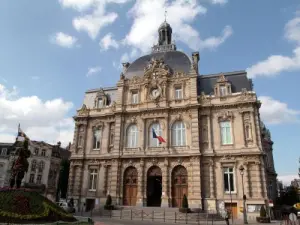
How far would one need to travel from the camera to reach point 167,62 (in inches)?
1403

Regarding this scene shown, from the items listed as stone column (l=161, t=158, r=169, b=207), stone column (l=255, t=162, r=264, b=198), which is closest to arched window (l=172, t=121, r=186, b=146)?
stone column (l=161, t=158, r=169, b=207)

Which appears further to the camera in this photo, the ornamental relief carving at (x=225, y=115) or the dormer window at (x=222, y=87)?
the dormer window at (x=222, y=87)

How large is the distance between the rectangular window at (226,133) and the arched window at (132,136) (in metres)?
10.7

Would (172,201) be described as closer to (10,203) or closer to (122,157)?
(122,157)

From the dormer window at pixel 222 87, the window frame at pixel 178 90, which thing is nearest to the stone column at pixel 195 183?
the window frame at pixel 178 90

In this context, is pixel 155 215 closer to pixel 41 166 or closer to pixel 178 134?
pixel 178 134

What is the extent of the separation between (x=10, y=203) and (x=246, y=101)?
24.9 metres

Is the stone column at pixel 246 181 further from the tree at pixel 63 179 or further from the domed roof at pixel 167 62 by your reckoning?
the tree at pixel 63 179

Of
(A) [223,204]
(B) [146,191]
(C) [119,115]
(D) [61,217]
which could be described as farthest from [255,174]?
(D) [61,217]

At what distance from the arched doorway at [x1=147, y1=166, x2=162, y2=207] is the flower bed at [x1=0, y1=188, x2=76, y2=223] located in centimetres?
1567

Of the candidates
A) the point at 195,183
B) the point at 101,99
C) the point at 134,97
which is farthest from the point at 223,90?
the point at 101,99

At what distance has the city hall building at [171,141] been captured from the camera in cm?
2769

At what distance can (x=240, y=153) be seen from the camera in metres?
27.7

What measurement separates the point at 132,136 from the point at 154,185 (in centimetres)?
680
